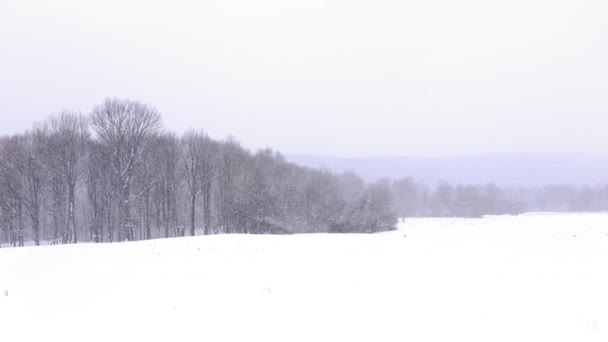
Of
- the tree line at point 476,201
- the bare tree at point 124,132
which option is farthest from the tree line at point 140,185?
the tree line at point 476,201

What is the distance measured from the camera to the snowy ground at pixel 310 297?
5496mm

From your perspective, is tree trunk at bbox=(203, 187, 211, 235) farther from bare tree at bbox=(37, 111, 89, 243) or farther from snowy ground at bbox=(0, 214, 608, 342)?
snowy ground at bbox=(0, 214, 608, 342)

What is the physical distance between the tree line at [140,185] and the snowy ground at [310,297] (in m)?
24.9

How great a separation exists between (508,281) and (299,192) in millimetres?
36793

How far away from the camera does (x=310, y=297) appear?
23.1 ft

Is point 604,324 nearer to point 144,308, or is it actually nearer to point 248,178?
point 144,308

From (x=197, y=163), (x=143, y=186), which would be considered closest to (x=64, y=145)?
(x=143, y=186)

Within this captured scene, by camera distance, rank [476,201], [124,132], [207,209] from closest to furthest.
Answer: [124,132], [207,209], [476,201]

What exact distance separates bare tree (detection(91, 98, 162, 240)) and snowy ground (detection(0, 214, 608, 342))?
23.5 metres

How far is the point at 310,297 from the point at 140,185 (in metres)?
37.7

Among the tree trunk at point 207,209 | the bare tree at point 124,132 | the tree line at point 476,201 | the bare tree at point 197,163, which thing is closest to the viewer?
the bare tree at point 124,132

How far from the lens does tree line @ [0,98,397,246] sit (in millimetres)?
33906

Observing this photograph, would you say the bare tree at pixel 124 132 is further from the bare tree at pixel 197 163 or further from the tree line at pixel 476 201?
the tree line at pixel 476 201

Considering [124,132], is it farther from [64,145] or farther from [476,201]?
[476,201]
